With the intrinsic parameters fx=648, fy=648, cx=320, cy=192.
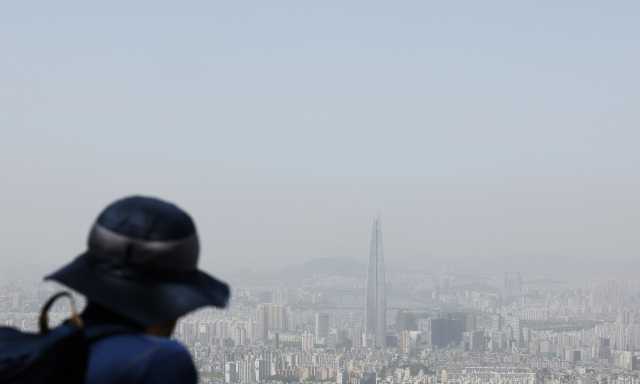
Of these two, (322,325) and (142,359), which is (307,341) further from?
(142,359)

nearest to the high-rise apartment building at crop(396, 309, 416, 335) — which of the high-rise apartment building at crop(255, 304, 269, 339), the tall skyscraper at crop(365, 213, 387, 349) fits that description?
the tall skyscraper at crop(365, 213, 387, 349)

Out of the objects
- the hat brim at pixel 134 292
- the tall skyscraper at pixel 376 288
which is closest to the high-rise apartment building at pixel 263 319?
the tall skyscraper at pixel 376 288

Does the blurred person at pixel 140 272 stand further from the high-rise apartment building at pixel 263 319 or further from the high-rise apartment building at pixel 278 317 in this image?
the high-rise apartment building at pixel 278 317

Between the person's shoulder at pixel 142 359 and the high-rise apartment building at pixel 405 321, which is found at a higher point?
the person's shoulder at pixel 142 359

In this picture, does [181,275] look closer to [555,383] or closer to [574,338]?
[555,383]

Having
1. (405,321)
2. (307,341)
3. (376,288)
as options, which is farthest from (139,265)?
(376,288)

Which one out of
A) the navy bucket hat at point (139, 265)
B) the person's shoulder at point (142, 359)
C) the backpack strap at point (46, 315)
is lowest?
the person's shoulder at point (142, 359)

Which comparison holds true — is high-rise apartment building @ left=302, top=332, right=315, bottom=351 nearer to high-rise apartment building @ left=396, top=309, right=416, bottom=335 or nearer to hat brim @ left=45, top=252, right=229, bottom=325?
high-rise apartment building @ left=396, top=309, right=416, bottom=335
